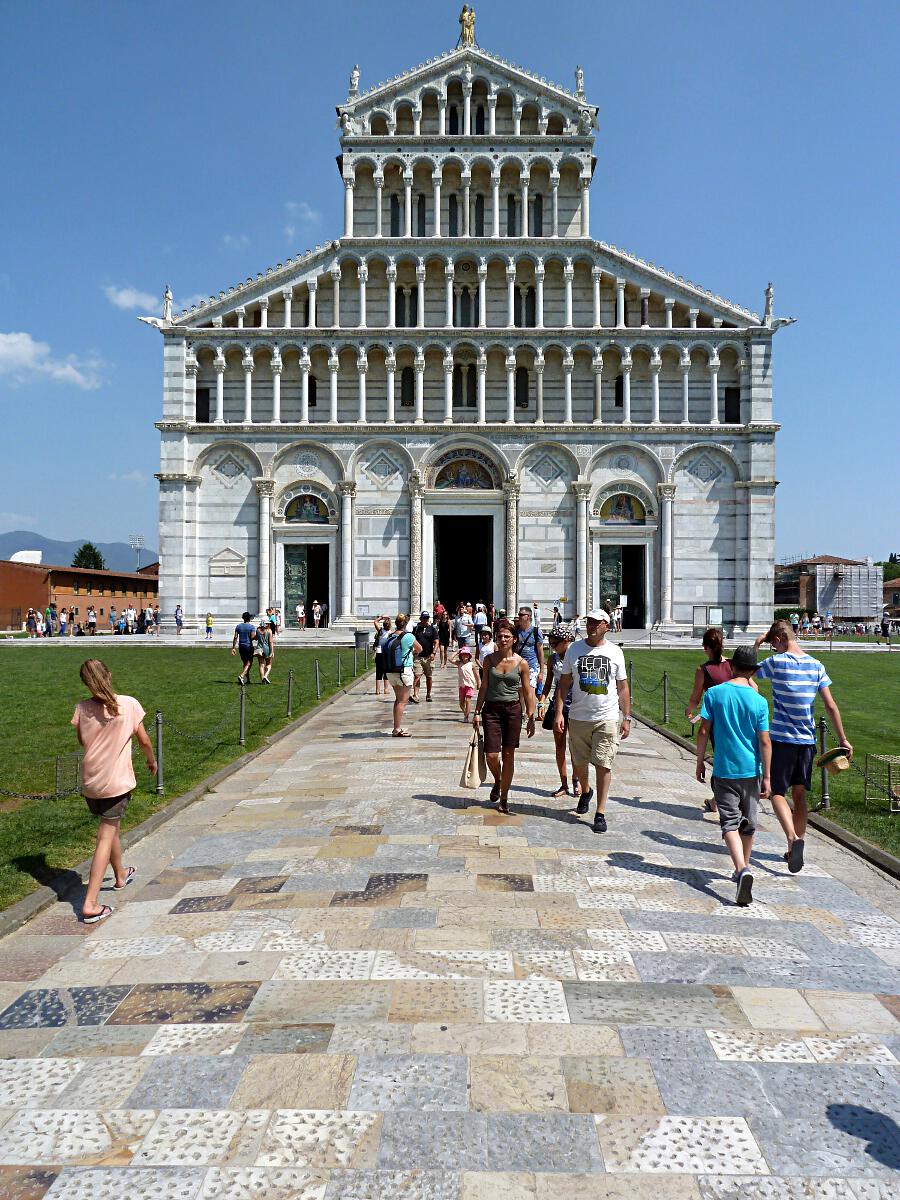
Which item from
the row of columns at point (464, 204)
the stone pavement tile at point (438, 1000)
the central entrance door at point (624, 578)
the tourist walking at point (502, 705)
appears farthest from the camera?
the central entrance door at point (624, 578)

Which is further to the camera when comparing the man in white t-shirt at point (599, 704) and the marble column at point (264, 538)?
the marble column at point (264, 538)

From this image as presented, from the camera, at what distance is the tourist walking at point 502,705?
29.6 feet

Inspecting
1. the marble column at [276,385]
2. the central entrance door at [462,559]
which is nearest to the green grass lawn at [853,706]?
the central entrance door at [462,559]

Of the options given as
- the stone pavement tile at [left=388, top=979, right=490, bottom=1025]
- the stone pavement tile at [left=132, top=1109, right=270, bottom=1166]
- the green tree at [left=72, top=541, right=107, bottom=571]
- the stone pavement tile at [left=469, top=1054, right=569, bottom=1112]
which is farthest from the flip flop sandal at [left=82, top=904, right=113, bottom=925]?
the green tree at [left=72, top=541, right=107, bottom=571]

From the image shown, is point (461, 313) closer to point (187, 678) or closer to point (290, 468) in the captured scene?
point (290, 468)

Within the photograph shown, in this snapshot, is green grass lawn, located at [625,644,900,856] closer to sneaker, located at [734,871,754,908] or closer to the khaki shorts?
sneaker, located at [734,871,754,908]

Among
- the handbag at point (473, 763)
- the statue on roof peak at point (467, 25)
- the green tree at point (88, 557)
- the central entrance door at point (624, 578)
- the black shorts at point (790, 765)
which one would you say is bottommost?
the handbag at point (473, 763)

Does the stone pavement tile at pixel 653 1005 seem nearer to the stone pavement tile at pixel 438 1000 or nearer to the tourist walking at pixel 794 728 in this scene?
the stone pavement tile at pixel 438 1000

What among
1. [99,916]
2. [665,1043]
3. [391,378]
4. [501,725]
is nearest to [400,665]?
[501,725]

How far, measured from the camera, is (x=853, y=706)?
62.3ft

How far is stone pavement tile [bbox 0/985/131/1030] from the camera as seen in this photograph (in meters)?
4.88

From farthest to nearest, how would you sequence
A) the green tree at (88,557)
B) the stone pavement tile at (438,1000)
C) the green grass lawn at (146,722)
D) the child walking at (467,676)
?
the green tree at (88,557), the child walking at (467,676), the green grass lawn at (146,722), the stone pavement tile at (438,1000)

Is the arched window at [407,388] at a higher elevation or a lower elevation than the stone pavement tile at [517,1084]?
higher

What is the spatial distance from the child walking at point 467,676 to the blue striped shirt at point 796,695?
721cm
